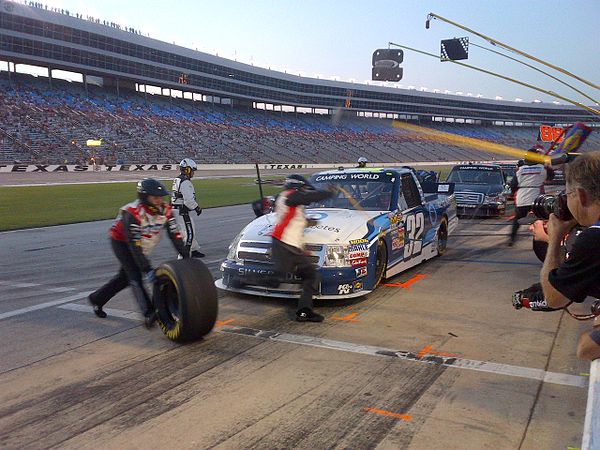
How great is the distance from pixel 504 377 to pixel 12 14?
55.5 meters

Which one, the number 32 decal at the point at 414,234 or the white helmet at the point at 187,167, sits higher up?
the white helmet at the point at 187,167

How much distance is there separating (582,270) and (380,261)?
15.2 feet

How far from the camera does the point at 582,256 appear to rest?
2.23 metres

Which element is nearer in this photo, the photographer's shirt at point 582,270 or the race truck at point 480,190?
the photographer's shirt at point 582,270

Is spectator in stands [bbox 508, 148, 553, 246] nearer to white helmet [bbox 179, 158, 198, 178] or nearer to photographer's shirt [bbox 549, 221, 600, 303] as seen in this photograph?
white helmet [bbox 179, 158, 198, 178]

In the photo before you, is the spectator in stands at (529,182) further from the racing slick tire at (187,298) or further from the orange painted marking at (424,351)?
the racing slick tire at (187,298)

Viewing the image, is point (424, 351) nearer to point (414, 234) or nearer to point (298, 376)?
point (298, 376)

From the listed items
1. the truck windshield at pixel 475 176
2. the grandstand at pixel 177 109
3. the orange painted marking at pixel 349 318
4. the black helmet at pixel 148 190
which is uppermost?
the grandstand at pixel 177 109

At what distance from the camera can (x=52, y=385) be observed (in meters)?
4.10

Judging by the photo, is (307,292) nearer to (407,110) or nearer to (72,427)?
(72,427)

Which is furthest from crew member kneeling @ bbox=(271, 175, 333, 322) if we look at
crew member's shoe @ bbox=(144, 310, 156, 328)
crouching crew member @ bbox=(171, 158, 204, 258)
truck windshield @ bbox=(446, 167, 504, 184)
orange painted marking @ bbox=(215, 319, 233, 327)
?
truck windshield @ bbox=(446, 167, 504, 184)

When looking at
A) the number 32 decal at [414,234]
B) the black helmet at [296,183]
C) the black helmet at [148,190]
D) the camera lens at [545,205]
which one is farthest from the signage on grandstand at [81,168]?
the camera lens at [545,205]

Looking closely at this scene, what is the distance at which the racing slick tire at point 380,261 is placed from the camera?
22.1 ft

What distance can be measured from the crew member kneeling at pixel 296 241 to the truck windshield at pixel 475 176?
40.3 feet
